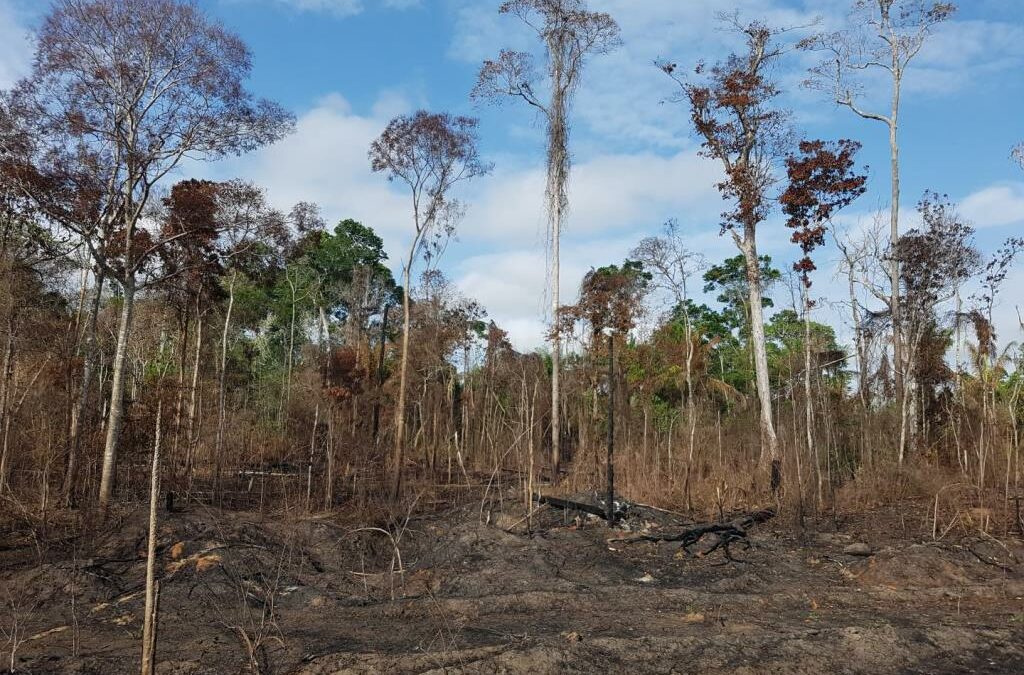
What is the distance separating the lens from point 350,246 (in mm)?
33219

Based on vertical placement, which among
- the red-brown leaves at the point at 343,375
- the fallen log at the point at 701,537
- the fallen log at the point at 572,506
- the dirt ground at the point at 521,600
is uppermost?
the red-brown leaves at the point at 343,375

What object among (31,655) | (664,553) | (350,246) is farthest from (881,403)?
(350,246)

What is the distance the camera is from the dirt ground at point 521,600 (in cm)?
588

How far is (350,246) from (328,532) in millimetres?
22825

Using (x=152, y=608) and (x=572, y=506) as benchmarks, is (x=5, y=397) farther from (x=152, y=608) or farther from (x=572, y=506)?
(x=572, y=506)

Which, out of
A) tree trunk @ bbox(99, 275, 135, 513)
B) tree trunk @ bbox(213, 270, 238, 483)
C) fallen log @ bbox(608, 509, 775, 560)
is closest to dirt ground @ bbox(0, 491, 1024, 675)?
fallen log @ bbox(608, 509, 775, 560)

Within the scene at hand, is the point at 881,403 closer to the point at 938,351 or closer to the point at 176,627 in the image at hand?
the point at 938,351

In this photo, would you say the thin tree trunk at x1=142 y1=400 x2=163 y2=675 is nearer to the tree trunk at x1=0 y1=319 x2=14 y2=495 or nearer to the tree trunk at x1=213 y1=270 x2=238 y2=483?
the tree trunk at x1=0 y1=319 x2=14 y2=495

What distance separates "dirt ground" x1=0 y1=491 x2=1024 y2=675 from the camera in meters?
5.88

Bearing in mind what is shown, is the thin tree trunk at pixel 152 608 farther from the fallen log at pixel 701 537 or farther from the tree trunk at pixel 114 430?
the tree trunk at pixel 114 430

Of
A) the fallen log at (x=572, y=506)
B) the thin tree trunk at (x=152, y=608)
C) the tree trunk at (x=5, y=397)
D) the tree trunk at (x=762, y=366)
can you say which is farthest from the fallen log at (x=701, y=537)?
the tree trunk at (x=5, y=397)

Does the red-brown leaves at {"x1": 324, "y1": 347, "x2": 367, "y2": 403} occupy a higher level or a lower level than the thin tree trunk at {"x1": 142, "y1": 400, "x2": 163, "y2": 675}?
higher

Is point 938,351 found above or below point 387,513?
above

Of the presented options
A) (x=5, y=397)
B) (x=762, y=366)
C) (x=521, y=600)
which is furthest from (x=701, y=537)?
(x=5, y=397)
